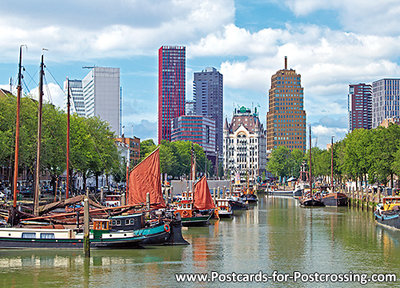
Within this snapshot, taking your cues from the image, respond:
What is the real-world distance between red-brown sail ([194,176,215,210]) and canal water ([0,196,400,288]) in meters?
12.4

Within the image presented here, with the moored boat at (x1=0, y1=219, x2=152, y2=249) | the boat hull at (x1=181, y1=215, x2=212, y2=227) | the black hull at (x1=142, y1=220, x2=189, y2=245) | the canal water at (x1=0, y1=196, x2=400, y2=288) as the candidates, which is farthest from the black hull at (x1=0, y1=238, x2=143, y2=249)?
the boat hull at (x1=181, y1=215, x2=212, y2=227)

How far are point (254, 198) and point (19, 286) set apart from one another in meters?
108

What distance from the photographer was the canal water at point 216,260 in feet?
138

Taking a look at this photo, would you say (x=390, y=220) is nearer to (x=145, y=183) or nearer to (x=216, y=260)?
(x=145, y=183)

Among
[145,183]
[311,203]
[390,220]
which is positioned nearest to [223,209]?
[390,220]

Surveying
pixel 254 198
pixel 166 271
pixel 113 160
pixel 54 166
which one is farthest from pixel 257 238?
pixel 254 198

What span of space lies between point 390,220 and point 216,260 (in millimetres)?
32071

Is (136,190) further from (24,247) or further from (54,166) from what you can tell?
(54,166)

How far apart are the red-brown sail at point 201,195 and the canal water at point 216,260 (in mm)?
12429

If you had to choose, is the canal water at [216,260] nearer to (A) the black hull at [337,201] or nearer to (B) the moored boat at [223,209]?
(B) the moored boat at [223,209]

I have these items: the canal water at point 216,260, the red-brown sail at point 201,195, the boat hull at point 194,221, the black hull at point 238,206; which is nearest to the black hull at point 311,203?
the black hull at point 238,206

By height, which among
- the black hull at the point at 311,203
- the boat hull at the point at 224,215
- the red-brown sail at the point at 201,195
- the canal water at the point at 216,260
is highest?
the red-brown sail at the point at 201,195

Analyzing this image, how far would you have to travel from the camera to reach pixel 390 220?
241 feet

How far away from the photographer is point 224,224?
8362 cm
